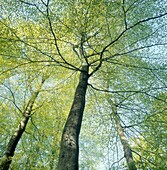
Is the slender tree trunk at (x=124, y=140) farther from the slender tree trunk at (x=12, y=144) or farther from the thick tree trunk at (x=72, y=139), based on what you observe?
the slender tree trunk at (x=12, y=144)

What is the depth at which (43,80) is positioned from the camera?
7.89 metres

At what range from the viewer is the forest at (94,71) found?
138 inches

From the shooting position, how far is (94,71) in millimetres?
4223

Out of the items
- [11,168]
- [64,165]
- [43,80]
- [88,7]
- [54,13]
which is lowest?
[64,165]

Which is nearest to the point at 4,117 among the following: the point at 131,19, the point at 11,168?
the point at 11,168

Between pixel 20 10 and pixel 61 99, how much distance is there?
4.18 m

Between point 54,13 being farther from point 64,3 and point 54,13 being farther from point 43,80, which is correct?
point 43,80

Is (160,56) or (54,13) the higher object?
(160,56)

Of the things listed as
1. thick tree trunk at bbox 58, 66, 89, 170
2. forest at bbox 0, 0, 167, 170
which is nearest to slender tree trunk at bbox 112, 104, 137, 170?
forest at bbox 0, 0, 167, 170

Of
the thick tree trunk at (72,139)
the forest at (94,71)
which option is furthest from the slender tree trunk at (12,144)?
the thick tree trunk at (72,139)

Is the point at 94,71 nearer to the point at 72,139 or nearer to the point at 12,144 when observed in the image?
the point at 72,139

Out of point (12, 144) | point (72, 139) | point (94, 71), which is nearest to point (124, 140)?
point (94, 71)

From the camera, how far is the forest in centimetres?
351

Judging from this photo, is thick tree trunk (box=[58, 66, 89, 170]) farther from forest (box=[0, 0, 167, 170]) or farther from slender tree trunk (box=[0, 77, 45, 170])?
slender tree trunk (box=[0, 77, 45, 170])
